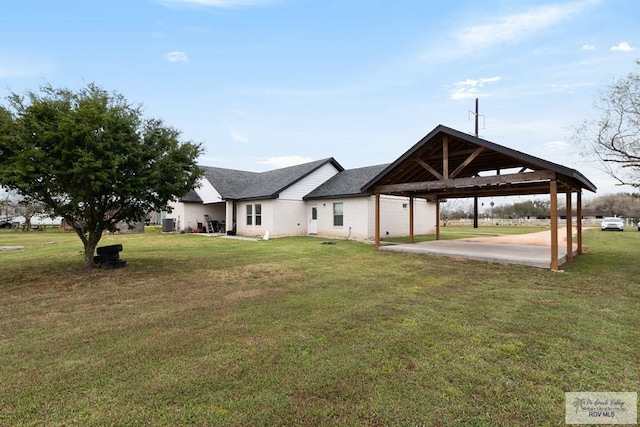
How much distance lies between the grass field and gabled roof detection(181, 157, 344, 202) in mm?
12002

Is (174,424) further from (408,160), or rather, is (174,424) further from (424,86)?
(424,86)

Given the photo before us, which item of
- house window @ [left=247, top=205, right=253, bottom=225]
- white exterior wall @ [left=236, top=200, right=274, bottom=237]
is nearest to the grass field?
white exterior wall @ [left=236, top=200, right=274, bottom=237]

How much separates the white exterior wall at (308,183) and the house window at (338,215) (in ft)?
7.86

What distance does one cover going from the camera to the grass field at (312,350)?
244cm

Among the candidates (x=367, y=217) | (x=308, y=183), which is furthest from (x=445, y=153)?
(x=308, y=183)

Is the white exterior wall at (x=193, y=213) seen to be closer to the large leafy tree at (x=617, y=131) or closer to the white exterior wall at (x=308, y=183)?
the white exterior wall at (x=308, y=183)

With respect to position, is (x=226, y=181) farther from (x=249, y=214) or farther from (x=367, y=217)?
(x=367, y=217)

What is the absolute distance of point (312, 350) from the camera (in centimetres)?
344

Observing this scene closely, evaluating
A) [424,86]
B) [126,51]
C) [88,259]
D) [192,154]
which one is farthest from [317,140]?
[88,259]

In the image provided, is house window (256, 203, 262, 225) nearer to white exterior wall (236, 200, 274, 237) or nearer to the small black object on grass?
white exterior wall (236, 200, 274, 237)

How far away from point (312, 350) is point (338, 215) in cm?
1424

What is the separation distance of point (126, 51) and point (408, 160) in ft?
37.6

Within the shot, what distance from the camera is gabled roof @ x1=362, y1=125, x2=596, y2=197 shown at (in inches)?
329

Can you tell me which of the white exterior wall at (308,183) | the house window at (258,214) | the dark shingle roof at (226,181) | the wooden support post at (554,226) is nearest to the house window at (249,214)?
the house window at (258,214)
